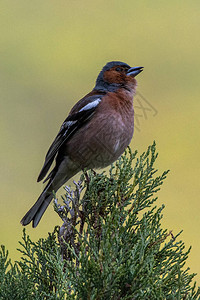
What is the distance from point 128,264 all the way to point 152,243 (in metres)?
0.29

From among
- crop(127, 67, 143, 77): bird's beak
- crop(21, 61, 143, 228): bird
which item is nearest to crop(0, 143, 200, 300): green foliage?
crop(21, 61, 143, 228): bird

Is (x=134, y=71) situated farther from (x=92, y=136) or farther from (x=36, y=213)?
(x=36, y=213)

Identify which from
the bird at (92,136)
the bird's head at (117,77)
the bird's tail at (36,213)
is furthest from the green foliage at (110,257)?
the bird's head at (117,77)

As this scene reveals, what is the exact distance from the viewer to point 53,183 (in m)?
4.54

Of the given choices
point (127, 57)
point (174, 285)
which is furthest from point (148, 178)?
point (127, 57)

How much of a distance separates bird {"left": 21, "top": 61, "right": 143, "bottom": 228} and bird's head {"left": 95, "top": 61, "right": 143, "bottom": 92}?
4 centimetres

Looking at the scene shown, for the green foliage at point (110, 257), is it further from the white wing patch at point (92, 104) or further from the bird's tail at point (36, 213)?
the white wing patch at point (92, 104)

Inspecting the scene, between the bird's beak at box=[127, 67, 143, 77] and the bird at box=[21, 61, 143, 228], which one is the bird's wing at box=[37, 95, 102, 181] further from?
the bird's beak at box=[127, 67, 143, 77]

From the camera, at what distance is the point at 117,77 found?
4.98 meters

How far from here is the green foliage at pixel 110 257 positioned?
7.88ft

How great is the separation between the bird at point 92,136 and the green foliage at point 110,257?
103cm

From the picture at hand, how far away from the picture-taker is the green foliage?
7.88 feet

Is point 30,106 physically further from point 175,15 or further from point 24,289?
point 24,289

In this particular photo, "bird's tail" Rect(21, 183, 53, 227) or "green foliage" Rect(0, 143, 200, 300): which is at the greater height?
"bird's tail" Rect(21, 183, 53, 227)
